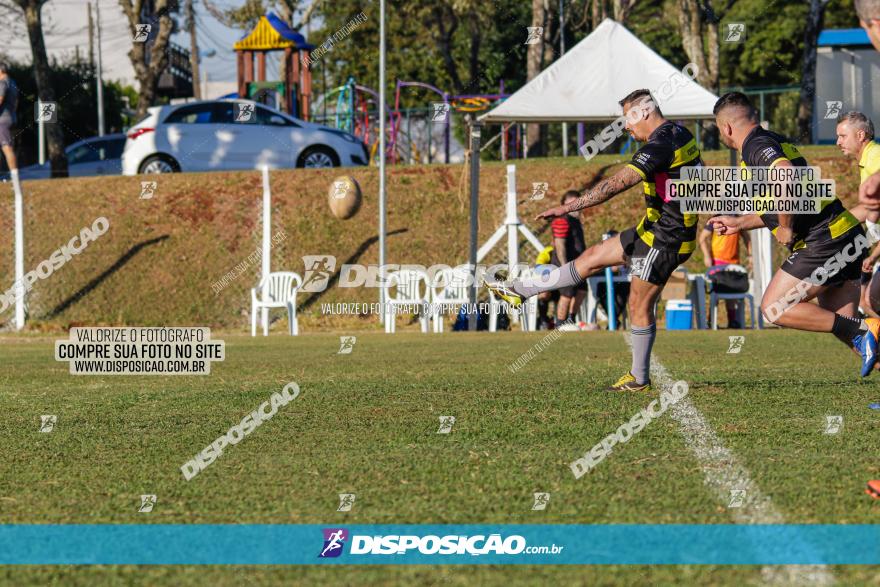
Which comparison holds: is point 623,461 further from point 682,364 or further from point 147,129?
point 147,129

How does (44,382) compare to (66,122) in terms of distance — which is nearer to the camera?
(44,382)

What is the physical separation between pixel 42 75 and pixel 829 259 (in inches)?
1021

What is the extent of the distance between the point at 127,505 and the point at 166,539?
2.31 feet

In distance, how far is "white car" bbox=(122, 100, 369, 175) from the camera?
2783 cm

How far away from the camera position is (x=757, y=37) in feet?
167

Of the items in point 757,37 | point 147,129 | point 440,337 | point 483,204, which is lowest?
point 440,337

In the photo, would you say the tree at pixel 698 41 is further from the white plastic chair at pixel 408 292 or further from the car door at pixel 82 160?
the car door at pixel 82 160

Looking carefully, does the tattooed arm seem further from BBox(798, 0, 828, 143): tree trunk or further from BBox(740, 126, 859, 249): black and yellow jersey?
BBox(798, 0, 828, 143): tree trunk

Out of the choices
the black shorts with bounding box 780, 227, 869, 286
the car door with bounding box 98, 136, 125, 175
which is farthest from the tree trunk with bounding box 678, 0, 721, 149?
the black shorts with bounding box 780, 227, 869, 286

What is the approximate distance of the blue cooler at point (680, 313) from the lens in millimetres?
18875

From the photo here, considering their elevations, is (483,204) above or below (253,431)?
above

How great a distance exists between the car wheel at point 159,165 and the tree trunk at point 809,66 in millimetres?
14734

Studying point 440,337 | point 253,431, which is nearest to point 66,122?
point 440,337

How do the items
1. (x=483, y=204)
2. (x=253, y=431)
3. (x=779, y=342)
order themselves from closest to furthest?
(x=253, y=431), (x=779, y=342), (x=483, y=204)
